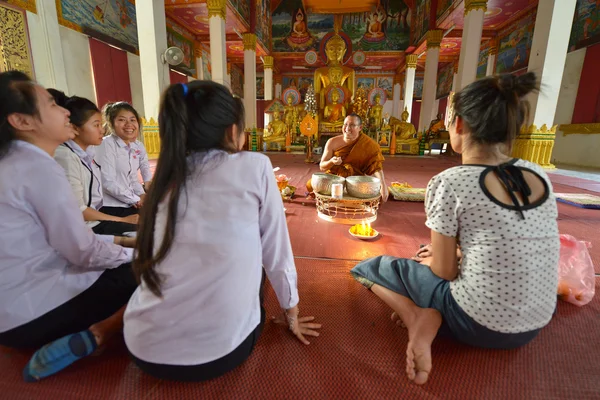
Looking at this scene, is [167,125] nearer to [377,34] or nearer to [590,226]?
[590,226]

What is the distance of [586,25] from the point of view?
7.53 meters

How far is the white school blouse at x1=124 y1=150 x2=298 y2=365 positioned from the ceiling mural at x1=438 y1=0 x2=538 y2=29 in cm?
954

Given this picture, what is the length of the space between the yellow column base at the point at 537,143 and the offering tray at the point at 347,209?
5.33m

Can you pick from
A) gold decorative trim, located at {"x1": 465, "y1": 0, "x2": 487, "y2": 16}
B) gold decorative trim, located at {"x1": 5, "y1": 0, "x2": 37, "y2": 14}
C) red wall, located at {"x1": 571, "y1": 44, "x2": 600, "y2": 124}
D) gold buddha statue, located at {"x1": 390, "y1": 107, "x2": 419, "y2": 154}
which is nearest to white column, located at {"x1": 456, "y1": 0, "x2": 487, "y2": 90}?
gold decorative trim, located at {"x1": 465, "y1": 0, "x2": 487, "y2": 16}

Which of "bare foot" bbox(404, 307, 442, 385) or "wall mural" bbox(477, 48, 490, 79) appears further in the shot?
"wall mural" bbox(477, 48, 490, 79)

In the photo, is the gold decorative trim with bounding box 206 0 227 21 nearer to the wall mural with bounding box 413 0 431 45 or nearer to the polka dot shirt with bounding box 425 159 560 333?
the wall mural with bounding box 413 0 431 45

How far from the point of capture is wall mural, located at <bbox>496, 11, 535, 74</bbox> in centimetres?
897

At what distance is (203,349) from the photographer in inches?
38.1

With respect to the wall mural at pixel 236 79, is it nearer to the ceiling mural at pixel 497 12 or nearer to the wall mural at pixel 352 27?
the wall mural at pixel 352 27

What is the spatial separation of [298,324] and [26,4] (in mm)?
7142

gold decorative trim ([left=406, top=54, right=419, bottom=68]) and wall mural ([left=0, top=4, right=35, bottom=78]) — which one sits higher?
gold decorative trim ([left=406, top=54, right=419, bottom=68])

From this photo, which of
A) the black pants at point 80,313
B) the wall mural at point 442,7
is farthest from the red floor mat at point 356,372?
the wall mural at point 442,7

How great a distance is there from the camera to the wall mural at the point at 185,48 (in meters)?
10.1

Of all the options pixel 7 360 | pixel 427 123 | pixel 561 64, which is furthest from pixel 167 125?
pixel 427 123
